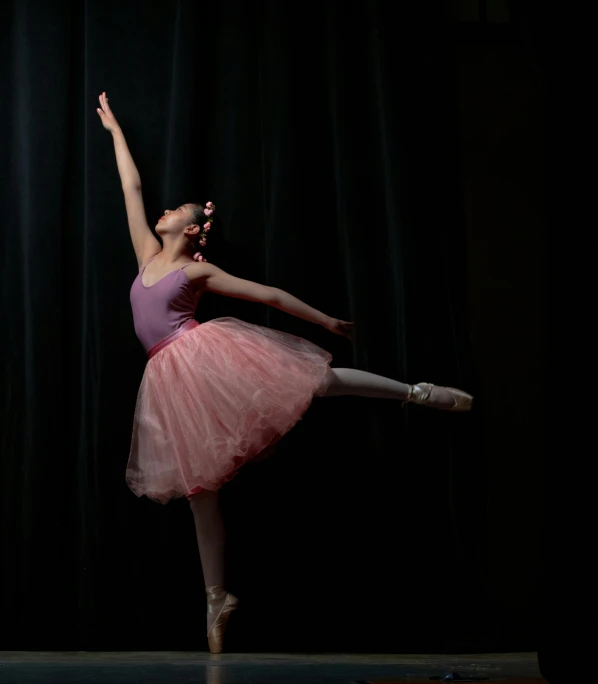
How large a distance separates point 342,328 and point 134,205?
2.72ft

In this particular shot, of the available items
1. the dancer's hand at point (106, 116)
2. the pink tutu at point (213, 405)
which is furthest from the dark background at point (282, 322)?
the pink tutu at point (213, 405)

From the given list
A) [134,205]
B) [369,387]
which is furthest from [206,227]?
[369,387]

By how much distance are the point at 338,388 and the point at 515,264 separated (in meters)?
1.00

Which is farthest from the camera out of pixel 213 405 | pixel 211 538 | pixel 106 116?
pixel 106 116

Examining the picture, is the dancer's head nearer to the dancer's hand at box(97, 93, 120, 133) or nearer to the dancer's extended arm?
the dancer's extended arm

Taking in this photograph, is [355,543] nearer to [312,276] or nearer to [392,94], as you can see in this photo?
[312,276]

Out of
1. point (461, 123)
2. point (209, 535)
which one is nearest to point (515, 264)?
point (461, 123)

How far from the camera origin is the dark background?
2.92 metres

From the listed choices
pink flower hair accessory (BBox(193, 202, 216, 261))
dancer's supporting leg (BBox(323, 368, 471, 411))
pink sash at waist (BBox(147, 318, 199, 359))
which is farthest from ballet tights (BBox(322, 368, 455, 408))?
pink flower hair accessory (BBox(193, 202, 216, 261))

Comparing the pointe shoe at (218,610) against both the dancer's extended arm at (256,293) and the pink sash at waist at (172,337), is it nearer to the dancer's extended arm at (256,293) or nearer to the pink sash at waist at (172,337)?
the pink sash at waist at (172,337)

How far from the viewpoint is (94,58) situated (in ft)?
10.0

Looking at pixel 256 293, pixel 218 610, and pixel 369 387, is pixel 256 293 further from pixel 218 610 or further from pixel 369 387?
pixel 218 610

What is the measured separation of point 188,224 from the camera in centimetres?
291

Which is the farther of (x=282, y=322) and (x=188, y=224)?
(x=282, y=322)
